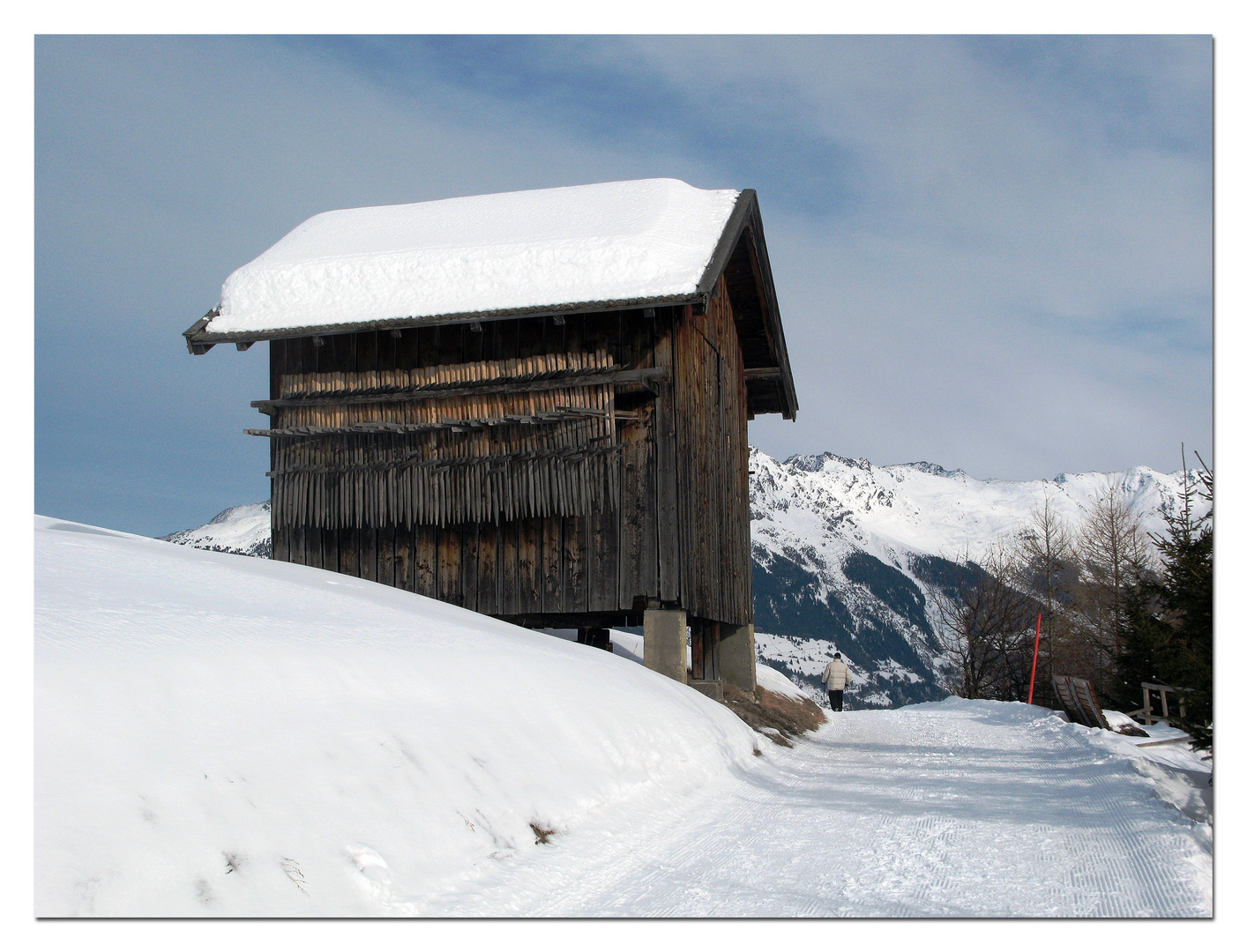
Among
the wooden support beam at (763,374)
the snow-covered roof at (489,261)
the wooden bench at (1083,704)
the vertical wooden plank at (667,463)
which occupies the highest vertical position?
the snow-covered roof at (489,261)

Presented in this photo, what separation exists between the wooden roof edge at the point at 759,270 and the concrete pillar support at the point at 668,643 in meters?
4.33

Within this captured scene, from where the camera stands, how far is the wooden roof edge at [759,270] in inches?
520

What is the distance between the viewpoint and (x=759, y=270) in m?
17.3

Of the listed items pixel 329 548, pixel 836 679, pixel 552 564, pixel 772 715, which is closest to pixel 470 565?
pixel 552 564

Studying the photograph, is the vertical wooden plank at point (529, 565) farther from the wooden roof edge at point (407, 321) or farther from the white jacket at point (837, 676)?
the white jacket at point (837, 676)

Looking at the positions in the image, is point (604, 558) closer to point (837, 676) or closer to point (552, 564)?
point (552, 564)

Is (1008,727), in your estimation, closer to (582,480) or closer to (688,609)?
(688,609)

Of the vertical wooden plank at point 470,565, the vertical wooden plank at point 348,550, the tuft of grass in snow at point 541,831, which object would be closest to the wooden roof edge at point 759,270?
the vertical wooden plank at point 470,565

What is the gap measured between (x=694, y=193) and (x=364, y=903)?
1330 centimetres

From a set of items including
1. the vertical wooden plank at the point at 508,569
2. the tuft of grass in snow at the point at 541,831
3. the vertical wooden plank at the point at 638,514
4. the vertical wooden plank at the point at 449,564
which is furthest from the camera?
the vertical wooden plank at the point at 449,564

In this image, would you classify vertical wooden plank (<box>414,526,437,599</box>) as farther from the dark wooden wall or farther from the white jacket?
the white jacket

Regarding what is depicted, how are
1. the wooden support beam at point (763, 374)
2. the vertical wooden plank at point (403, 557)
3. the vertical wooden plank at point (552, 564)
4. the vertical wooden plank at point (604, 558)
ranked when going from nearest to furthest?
1. the vertical wooden plank at point (604, 558)
2. the vertical wooden plank at point (552, 564)
3. the vertical wooden plank at point (403, 557)
4. the wooden support beam at point (763, 374)

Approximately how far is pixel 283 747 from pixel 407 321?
9.42 metres

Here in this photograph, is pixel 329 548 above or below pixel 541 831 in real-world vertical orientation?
above
